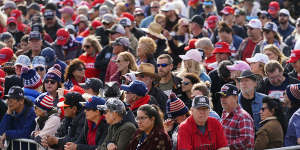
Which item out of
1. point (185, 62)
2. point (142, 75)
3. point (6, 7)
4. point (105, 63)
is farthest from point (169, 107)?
point (6, 7)

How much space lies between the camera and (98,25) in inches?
690

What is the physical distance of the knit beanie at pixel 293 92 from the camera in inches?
397

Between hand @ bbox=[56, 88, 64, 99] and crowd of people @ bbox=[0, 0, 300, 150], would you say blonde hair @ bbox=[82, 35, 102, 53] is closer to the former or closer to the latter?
crowd of people @ bbox=[0, 0, 300, 150]

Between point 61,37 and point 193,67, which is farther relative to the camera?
point 61,37

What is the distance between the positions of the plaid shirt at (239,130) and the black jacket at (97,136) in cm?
154

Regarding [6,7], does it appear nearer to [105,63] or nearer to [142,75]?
[105,63]

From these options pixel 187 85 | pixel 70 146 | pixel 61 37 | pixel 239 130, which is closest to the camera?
pixel 239 130

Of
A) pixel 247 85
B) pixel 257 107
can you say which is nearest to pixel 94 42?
pixel 247 85

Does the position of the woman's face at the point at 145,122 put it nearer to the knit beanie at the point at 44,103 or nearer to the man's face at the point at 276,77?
the knit beanie at the point at 44,103

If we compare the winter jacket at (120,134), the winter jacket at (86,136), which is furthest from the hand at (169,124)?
the winter jacket at (86,136)

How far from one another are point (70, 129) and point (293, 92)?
125 inches

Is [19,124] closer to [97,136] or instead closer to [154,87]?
[97,136]

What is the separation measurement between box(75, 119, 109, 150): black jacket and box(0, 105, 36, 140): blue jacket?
3.63 ft

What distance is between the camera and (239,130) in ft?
29.6
